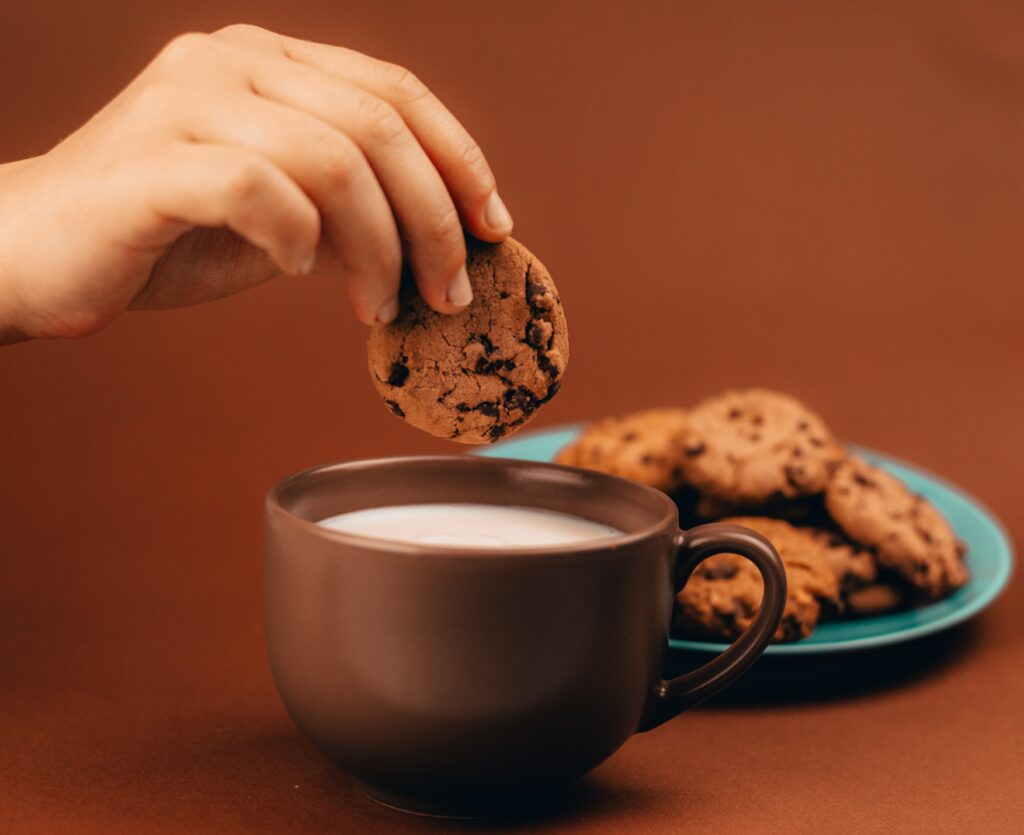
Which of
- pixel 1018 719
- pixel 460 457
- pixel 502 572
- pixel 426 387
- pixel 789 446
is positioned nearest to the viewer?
pixel 502 572

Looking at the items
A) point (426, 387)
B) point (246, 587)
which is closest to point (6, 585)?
point (246, 587)

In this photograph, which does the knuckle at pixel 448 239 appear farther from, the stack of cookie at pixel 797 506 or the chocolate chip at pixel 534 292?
the stack of cookie at pixel 797 506

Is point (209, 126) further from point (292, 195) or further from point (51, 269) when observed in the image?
point (51, 269)

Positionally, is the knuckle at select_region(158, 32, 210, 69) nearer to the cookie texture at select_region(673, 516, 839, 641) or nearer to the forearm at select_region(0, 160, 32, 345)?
the forearm at select_region(0, 160, 32, 345)

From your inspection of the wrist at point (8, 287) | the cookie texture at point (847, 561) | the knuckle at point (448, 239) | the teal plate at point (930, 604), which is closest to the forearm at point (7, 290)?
the wrist at point (8, 287)

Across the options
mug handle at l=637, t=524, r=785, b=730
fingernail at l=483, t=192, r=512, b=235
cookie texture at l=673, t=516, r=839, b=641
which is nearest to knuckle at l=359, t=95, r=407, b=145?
fingernail at l=483, t=192, r=512, b=235
